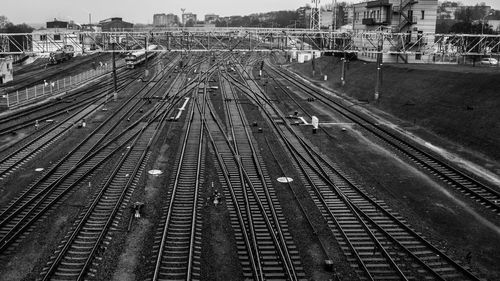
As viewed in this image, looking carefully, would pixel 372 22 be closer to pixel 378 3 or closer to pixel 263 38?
pixel 378 3

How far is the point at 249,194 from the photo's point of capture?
63.8 feet

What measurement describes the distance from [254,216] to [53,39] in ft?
189

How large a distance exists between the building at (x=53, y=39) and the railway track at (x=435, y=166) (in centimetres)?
2139

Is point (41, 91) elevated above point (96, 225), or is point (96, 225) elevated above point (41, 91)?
point (41, 91)

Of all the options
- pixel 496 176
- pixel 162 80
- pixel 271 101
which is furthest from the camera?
pixel 162 80

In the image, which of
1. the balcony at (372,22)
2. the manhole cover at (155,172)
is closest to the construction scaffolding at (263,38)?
the balcony at (372,22)

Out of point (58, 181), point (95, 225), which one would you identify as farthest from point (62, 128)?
point (95, 225)

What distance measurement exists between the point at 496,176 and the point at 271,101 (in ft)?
84.2

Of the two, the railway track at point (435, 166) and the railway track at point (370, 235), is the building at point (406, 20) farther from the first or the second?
the railway track at point (370, 235)

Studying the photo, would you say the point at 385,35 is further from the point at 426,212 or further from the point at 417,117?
the point at 426,212

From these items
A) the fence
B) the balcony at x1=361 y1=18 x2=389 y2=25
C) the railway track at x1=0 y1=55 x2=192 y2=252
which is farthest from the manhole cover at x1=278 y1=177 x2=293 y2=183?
the balcony at x1=361 y1=18 x2=389 y2=25

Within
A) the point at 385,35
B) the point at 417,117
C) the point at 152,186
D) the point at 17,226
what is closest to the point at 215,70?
the point at 385,35

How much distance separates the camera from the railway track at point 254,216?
1349 cm

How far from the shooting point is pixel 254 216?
56.2 feet
